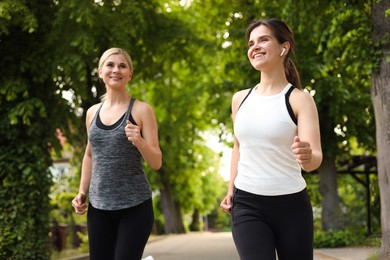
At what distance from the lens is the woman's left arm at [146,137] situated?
427cm

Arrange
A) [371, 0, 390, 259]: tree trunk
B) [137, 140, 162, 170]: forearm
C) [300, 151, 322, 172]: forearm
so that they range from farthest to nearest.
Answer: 1. [371, 0, 390, 259]: tree trunk
2. [137, 140, 162, 170]: forearm
3. [300, 151, 322, 172]: forearm

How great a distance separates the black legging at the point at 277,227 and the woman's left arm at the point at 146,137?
2.84 ft

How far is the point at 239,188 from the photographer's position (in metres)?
3.87

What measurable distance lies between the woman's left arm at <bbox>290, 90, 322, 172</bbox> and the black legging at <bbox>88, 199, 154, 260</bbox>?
1.30m

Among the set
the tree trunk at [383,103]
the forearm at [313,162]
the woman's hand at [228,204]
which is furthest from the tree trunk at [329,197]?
the forearm at [313,162]

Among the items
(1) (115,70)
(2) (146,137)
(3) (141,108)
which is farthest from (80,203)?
(1) (115,70)

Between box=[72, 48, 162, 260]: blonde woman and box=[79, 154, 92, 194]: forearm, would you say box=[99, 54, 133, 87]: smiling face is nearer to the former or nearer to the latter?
box=[72, 48, 162, 260]: blonde woman

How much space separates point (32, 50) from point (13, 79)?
857 millimetres

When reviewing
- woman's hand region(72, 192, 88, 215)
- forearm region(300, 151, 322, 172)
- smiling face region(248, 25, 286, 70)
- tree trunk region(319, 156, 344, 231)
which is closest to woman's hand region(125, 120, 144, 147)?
woman's hand region(72, 192, 88, 215)

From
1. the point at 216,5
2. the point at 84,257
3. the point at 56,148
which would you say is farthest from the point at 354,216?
the point at 56,148

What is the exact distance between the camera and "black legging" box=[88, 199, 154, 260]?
4449mm

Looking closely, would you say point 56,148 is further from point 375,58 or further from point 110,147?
point 110,147

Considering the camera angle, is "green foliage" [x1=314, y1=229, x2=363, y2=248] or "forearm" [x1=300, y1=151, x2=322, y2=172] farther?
"green foliage" [x1=314, y1=229, x2=363, y2=248]

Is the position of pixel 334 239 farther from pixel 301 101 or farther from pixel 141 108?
pixel 301 101
